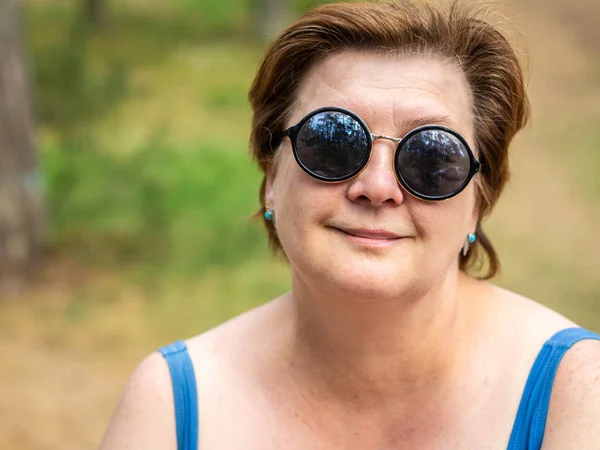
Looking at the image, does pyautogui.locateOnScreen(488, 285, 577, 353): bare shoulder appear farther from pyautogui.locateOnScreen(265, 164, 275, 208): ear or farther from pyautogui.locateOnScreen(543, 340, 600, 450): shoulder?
pyautogui.locateOnScreen(265, 164, 275, 208): ear

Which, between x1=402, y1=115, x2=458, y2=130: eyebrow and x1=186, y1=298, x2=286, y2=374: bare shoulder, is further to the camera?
x1=186, y1=298, x2=286, y2=374: bare shoulder

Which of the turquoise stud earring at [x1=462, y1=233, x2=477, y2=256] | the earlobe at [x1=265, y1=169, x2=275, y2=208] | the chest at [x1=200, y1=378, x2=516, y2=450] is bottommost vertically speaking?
the chest at [x1=200, y1=378, x2=516, y2=450]

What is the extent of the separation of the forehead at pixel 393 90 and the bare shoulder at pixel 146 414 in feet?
2.51

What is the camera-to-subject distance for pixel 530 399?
80.7 inches

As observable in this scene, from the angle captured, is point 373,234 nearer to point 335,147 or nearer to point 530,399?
point 335,147

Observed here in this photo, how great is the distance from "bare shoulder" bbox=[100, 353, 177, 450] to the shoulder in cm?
91

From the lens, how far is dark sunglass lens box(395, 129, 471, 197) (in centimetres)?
192

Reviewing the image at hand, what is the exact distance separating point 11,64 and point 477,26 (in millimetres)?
4979

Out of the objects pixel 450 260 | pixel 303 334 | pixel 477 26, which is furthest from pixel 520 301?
pixel 477 26

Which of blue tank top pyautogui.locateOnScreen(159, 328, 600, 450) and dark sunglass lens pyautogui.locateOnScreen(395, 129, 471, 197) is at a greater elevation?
dark sunglass lens pyautogui.locateOnScreen(395, 129, 471, 197)

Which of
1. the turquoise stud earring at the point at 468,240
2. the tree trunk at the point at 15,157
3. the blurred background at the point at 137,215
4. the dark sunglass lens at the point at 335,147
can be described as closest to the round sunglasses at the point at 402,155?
the dark sunglass lens at the point at 335,147

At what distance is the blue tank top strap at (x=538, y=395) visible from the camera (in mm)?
2016

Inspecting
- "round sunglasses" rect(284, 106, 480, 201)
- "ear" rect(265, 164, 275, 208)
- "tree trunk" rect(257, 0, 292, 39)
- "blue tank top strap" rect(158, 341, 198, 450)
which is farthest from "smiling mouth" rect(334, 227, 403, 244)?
"tree trunk" rect(257, 0, 292, 39)

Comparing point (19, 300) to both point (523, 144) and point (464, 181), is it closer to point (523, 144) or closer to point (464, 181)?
point (464, 181)
